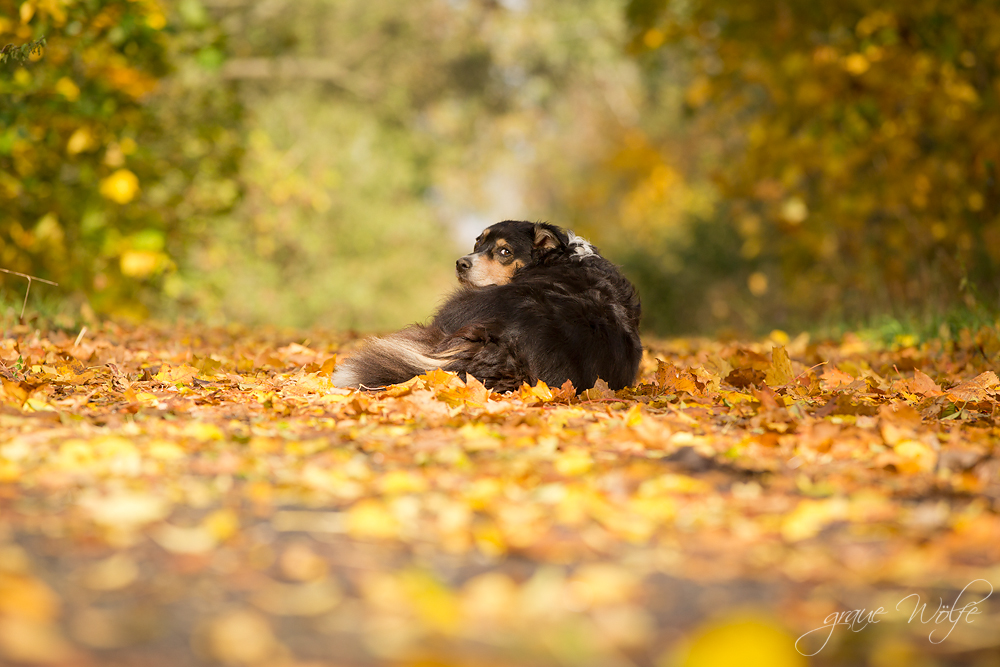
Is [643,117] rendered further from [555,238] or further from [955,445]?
[955,445]

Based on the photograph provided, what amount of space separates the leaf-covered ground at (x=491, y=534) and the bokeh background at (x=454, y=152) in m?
2.93

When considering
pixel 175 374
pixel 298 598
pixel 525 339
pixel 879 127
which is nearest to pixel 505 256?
pixel 525 339

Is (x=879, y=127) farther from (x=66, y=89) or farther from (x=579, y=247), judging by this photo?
(x=66, y=89)

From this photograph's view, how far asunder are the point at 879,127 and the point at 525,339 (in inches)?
244

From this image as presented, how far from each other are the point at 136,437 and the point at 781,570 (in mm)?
2002

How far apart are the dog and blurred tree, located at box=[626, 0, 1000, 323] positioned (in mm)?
3974

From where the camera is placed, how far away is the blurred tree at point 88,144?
20.3 feet

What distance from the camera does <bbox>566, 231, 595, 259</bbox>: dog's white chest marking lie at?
4.79 meters

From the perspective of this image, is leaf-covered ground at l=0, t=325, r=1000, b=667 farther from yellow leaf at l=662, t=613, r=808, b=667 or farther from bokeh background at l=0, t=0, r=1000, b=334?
bokeh background at l=0, t=0, r=1000, b=334

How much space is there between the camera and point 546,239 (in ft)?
16.4

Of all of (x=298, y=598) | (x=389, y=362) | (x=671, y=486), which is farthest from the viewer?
(x=389, y=362)

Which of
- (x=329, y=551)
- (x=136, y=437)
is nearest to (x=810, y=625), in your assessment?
(x=329, y=551)

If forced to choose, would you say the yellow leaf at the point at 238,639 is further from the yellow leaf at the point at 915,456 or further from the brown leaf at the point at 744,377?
the brown leaf at the point at 744,377

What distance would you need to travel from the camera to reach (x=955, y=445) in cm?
274
